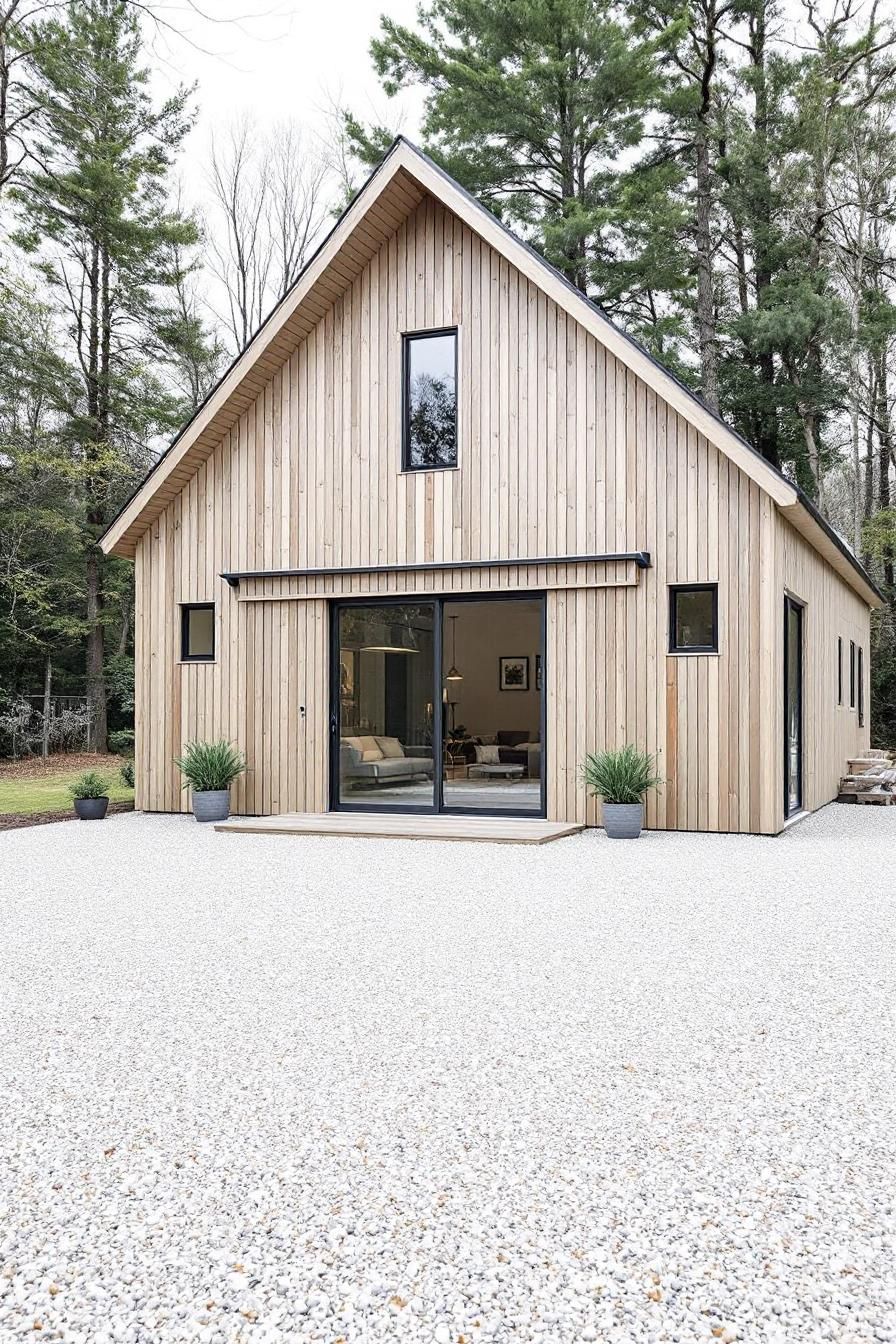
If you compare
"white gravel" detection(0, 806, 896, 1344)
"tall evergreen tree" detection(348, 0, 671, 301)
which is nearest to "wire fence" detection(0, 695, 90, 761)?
"tall evergreen tree" detection(348, 0, 671, 301)

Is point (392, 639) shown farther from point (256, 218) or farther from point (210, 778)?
point (256, 218)

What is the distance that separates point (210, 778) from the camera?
10.8 meters

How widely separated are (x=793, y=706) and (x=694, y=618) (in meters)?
2.02

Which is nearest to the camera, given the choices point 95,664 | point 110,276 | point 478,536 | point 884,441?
point 478,536

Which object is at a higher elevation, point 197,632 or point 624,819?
point 197,632

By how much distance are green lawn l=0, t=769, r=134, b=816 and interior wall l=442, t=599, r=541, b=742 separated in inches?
205

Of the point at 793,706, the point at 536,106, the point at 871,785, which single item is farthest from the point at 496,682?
the point at 536,106

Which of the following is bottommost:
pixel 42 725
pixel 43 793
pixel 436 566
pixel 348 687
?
pixel 43 793

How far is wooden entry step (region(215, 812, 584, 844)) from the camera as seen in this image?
9.24 meters

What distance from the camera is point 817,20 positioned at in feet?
67.0

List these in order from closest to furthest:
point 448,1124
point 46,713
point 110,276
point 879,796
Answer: point 448,1124, point 879,796, point 46,713, point 110,276

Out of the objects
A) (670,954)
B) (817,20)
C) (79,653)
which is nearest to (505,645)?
(79,653)

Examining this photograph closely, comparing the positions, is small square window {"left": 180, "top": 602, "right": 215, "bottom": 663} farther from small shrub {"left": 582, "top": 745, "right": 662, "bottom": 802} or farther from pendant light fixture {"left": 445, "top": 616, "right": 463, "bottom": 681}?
small shrub {"left": 582, "top": 745, "right": 662, "bottom": 802}

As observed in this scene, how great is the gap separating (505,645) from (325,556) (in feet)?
22.4
